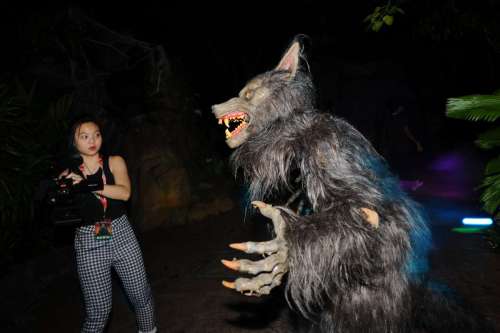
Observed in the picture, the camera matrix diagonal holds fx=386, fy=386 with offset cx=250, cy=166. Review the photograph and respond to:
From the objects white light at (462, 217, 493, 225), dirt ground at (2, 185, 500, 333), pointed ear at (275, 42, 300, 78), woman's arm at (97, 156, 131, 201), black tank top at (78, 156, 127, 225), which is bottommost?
dirt ground at (2, 185, 500, 333)

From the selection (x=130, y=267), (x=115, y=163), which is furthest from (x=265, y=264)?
(x=115, y=163)

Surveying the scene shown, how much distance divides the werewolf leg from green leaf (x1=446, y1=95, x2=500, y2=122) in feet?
5.88

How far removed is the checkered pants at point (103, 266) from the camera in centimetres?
298

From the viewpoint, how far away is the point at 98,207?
3047 millimetres

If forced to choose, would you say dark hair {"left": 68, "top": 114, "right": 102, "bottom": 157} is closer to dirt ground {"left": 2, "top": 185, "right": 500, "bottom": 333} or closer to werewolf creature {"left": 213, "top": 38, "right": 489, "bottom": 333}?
werewolf creature {"left": 213, "top": 38, "right": 489, "bottom": 333}

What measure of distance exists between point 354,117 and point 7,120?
12773 millimetres

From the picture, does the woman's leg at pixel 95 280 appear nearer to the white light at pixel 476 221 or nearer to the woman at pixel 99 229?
the woman at pixel 99 229

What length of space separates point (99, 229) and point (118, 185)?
0.37 meters

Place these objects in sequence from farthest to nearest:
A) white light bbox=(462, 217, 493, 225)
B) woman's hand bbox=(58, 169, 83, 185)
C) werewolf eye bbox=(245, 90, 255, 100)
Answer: white light bbox=(462, 217, 493, 225) < woman's hand bbox=(58, 169, 83, 185) < werewolf eye bbox=(245, 90, 255, 100)

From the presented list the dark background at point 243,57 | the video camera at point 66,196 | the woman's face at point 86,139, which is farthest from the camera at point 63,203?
the dark background at point 243,57

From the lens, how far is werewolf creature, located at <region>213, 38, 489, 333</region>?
188 centimetres

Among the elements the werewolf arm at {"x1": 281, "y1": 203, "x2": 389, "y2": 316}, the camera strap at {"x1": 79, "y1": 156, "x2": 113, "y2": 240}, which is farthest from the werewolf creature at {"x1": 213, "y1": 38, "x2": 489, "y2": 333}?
the camera strap at {"x1": 79, "y1": 156, "x2": 113, "y2": 240}

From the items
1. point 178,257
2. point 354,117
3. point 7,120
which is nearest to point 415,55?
point 354,117

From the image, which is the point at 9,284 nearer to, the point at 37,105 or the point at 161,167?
the point at 37,105
